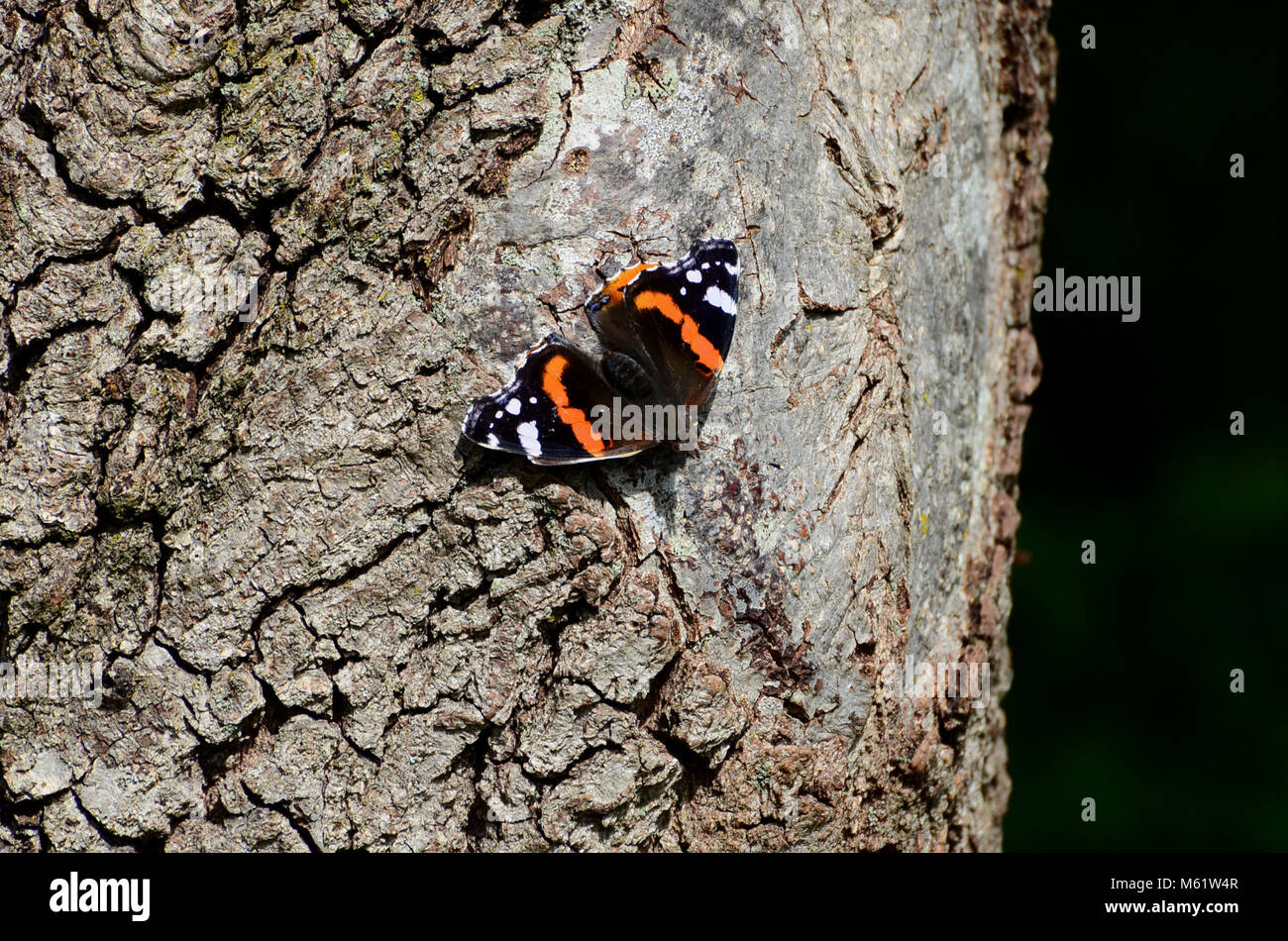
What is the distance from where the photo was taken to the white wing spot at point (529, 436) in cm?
168

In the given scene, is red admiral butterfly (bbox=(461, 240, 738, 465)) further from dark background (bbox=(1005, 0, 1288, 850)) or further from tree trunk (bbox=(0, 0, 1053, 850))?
dark background (bbox=(1005, 0, 1288, 850))

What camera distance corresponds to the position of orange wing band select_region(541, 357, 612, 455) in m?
1.71

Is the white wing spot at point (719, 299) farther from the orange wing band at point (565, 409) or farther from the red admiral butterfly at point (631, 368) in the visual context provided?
the orange wing band at point (565, 409)

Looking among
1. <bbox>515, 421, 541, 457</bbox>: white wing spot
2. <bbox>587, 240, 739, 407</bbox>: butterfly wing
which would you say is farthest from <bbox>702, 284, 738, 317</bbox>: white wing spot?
<bbox>515, 421, 541, 457</bbox>: white wing spot

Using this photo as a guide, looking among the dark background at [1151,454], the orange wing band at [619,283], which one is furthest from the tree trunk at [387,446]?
the dark background at [1151,454]

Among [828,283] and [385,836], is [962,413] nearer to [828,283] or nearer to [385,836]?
[828,283]

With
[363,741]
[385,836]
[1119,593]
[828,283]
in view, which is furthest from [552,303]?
[1119,593]

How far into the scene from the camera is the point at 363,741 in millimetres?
1791

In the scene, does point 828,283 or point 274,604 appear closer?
point 274,604

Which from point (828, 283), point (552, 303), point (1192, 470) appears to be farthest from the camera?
point (1192, 470)

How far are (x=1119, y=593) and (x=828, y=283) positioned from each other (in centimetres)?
228

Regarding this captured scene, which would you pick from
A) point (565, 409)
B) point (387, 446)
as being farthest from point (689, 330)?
point (387, 446)

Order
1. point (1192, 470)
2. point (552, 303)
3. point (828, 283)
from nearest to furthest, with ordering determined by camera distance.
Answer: point (552, 303) → point (828, 283) → point (1192, 470)

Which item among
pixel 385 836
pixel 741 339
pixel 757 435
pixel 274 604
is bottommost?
pixel 385 836
